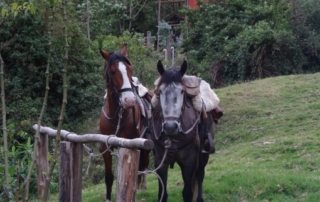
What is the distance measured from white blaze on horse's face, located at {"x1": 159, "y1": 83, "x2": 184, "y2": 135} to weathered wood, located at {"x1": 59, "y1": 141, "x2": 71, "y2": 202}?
1.24 meters

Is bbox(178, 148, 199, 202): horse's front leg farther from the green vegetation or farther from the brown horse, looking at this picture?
the green vegetation

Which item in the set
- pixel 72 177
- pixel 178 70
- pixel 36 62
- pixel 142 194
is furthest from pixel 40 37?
pixel 72 177

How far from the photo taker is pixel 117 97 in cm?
789

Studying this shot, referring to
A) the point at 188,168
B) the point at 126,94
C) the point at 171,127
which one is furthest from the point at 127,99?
the point at 188,168

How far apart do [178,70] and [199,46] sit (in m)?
18.5

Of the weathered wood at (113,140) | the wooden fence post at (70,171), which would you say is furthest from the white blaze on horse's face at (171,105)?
the wooden fence post at (70,171)

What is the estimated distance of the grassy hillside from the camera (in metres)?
8.66

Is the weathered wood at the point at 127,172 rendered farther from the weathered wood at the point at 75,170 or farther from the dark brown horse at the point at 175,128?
the dark brown horse at the point at 175,128

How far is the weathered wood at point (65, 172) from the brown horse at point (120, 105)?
1.63 meters

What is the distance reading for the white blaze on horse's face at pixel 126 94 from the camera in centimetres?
757

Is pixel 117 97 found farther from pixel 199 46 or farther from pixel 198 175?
pixel 199 46

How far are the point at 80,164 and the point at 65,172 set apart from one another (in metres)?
0.16

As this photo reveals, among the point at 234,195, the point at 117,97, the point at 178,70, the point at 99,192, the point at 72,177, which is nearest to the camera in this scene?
the point at 72,177

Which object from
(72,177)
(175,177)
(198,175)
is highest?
(72,177)
